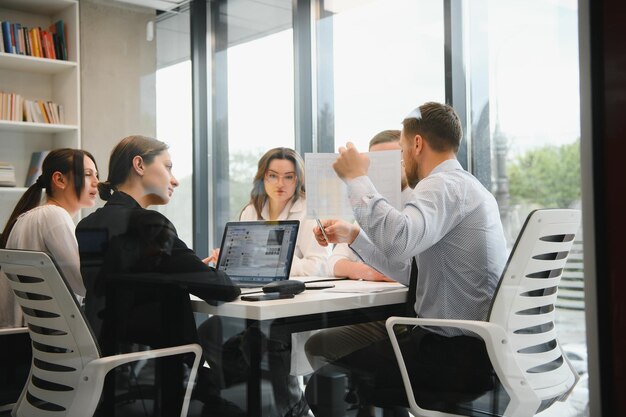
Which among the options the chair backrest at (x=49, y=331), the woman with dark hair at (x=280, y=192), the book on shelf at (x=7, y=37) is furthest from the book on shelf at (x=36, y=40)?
the woman with dark hair at (x=280, y=192)

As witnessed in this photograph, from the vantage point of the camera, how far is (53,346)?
1.94 meters

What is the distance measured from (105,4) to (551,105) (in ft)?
4.74

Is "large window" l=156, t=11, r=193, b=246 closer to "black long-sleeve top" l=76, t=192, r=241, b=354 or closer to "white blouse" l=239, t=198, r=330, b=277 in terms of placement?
"black long-sleeve top" l=76, t=192, r=241, b=354

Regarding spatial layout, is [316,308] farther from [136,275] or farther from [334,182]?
[136,275]

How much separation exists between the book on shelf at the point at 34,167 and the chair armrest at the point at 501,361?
1212mm

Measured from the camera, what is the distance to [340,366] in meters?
2.58

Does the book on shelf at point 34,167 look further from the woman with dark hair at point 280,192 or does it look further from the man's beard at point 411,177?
the man's beard at point 411,177

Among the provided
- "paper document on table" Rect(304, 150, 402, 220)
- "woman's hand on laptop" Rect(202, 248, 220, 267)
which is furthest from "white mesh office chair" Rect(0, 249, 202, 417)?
"paper document on table" Rect(304, 150, 402, 220)

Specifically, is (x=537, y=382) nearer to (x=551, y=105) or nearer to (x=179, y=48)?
(x=551, y=105)

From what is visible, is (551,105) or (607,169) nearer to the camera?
(607,169)

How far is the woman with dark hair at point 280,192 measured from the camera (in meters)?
2.35

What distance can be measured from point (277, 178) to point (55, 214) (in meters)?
0.72

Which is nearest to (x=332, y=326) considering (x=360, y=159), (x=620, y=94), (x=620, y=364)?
(x=360, y=159)

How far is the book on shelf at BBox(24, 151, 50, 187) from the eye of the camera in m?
1.89
